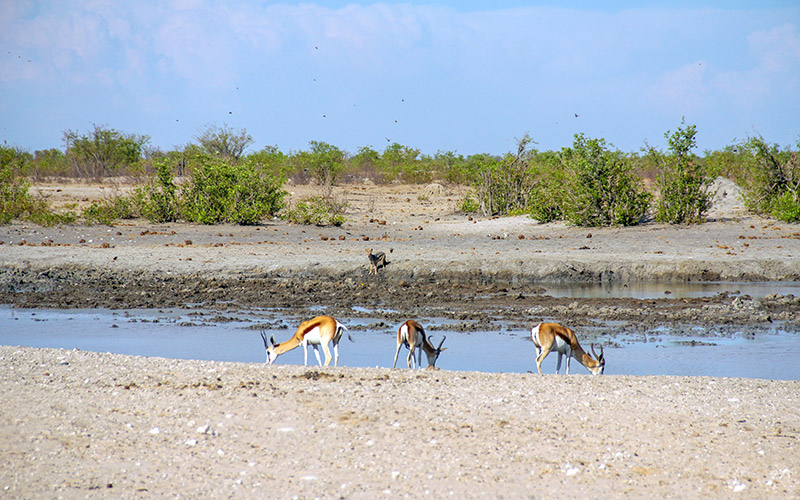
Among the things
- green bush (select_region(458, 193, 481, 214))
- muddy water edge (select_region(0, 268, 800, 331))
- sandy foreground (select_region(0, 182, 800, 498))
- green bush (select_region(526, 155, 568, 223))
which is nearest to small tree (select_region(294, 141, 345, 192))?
green bush (select_region(458, 193, 481, 214))

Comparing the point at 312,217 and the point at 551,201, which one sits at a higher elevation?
the point at 551,201

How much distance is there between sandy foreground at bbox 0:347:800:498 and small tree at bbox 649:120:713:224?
1797cm

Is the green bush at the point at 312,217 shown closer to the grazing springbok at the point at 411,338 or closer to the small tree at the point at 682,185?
Result: the small tree at the point at 682,185

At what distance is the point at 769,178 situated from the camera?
26.2 meters

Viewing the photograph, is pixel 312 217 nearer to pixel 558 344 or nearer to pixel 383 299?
pixel 383 299

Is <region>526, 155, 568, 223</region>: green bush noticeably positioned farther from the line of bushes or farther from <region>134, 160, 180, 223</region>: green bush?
<region>134, 160, 180, 223</region>: green bush

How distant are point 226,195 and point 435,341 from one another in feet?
58.0

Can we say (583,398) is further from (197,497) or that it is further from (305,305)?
(305,305)

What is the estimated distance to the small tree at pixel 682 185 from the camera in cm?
2489

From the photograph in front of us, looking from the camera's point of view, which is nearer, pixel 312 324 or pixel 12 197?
pixel 312 324

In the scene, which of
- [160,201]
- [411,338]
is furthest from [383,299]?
[160,201]

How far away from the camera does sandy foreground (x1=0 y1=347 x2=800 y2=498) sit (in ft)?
16.9

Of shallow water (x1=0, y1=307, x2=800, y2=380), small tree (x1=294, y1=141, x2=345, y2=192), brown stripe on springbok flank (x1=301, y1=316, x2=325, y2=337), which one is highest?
small tree (x1=294, y1=141, x2=345, y2=192)

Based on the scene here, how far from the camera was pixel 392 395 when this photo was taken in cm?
736
